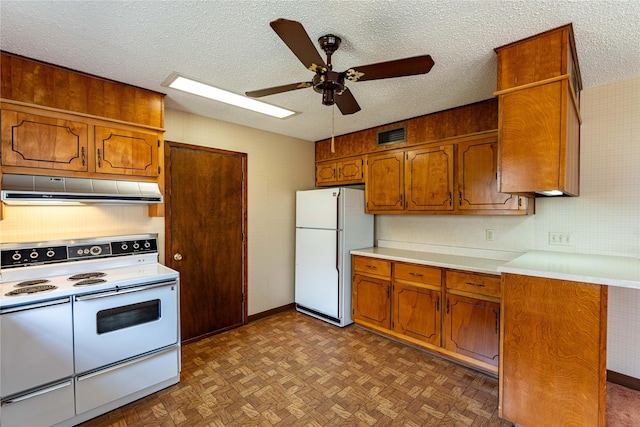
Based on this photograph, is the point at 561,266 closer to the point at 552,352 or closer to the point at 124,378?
the point at 552,352

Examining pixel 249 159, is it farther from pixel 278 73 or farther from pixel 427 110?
pixel 427 110

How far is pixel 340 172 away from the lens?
157 inches

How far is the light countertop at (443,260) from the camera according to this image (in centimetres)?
253

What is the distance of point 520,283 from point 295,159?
3034 mm

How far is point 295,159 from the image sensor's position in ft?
13.5

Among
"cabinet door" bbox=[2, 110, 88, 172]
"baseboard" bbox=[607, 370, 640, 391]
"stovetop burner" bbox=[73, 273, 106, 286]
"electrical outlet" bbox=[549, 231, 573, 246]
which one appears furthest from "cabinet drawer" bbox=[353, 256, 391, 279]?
"cabinet door" bbox=[2, 110, 88, 172]

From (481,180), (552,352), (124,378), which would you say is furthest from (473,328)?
(124,378)

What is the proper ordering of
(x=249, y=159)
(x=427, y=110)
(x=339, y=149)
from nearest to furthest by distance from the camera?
(x=427, y=110)
(x=249, y=159)
(x=339, y=149)

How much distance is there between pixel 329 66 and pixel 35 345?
2.38 metres

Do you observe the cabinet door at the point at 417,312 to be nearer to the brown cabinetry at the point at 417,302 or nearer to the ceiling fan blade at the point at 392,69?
the brown cabinetry at the point at 417,302

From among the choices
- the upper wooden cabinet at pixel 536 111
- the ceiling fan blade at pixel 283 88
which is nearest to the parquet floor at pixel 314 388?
the upper wooden cabinet at pixel 536 111

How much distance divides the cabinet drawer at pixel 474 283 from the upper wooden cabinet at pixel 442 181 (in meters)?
0.63

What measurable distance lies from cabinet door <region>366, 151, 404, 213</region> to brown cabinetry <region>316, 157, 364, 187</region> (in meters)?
0.16

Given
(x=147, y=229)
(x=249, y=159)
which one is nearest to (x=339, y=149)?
(x=249, y=159)
